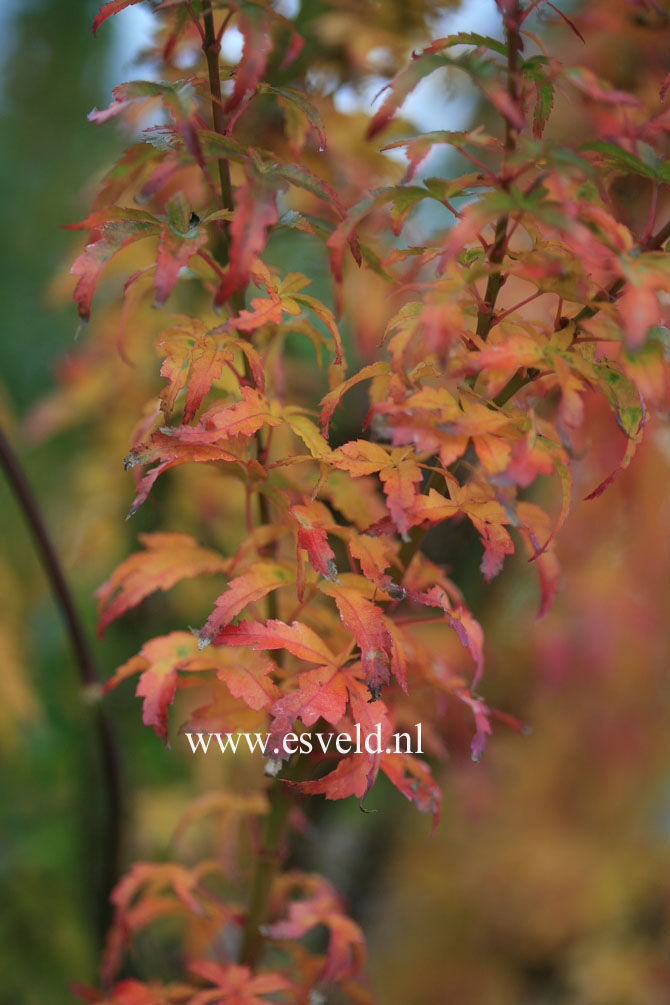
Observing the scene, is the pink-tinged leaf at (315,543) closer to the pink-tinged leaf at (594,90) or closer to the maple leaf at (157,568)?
the maple leaf at (157,568)

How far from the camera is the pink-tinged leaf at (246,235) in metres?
0.54

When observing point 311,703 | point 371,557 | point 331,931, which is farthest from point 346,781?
point 331,931

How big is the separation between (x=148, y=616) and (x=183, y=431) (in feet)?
3.19

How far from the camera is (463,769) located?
1759 mm

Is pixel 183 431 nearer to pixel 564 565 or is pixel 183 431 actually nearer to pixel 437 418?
pixel 437 418

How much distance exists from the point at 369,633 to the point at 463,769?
50.3 inches

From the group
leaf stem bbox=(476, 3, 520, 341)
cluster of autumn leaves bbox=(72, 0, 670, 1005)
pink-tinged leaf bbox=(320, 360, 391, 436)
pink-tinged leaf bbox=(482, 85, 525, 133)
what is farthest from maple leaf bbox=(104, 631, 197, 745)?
pink-tinged leaf bbox=(482, 85, 525, 133)

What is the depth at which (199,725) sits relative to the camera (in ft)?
2.29

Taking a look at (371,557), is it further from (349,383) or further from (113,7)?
(113,7)

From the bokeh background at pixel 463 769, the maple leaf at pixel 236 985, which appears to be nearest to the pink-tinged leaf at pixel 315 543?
the maple leaf at pixel 236 985

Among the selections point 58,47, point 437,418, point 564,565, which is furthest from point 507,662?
point 58,47

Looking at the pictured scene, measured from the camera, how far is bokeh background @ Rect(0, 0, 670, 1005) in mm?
1394

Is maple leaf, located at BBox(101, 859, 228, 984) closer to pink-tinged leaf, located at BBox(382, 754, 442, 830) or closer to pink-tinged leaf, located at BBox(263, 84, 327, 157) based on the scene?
pink-tinged leaf, located at BBox(382, 754, 442, 830)

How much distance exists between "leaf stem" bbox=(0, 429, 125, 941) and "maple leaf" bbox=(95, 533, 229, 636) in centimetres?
19
